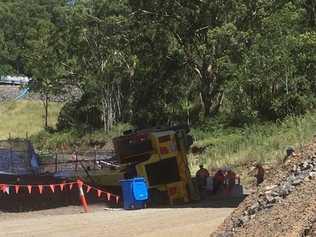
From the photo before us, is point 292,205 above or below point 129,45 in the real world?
below

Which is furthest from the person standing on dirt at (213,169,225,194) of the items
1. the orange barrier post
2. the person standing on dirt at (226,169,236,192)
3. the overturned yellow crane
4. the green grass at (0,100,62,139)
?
the green grass at (0,100,62,139)

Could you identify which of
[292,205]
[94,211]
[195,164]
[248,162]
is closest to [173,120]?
[195,164]

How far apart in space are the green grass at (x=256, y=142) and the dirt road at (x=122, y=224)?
9789 millimetres

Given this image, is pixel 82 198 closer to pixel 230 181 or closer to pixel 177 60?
pixel 230 181

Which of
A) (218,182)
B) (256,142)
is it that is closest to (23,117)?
(256,142)

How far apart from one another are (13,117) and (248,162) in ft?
168

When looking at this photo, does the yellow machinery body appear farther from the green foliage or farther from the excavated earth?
the green foliage

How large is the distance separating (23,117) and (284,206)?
72357 millimetres

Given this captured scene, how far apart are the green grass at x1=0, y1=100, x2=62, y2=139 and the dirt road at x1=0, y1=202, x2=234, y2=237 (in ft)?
161

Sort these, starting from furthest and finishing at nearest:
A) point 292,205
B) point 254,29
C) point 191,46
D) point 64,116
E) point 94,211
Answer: point 64,116 → point 191,46 → point 254,29 → point 94,211 → point 292,205

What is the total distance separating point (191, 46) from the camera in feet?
169

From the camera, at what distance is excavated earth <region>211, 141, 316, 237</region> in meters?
8.01

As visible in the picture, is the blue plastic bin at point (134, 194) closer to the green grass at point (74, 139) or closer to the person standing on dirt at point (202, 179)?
the person standing on dirt at point (202, 179)

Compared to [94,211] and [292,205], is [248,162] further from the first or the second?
[292,205]
